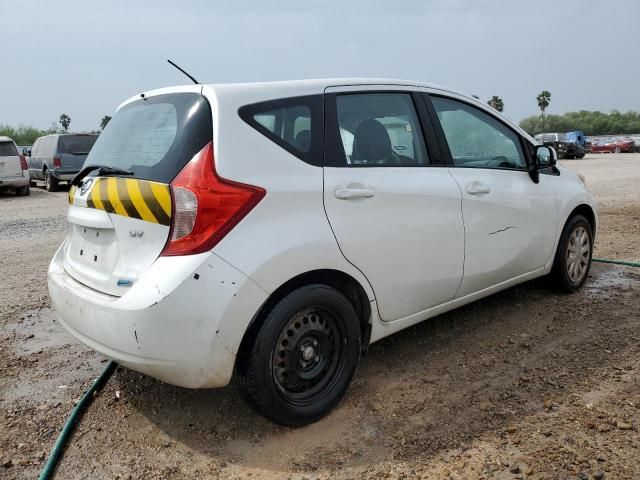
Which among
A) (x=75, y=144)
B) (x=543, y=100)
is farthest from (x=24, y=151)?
(x=543, y=100)

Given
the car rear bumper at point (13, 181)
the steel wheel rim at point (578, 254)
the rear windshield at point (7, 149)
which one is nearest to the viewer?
the steel wheel rim at point (578, 254)

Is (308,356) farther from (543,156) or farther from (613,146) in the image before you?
(613,146)

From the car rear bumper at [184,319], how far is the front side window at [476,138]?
6.11 ft

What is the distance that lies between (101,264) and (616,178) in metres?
17.8

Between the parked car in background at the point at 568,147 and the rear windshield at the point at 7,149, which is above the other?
the rear windshield at the point at 7,149

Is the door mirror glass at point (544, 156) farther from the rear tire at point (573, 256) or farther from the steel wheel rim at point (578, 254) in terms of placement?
the steel wheel rim at point (578, 254)

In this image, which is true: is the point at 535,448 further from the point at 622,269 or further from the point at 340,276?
the point at 622,269

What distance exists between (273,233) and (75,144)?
15694mm

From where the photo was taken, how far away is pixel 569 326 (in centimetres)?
417

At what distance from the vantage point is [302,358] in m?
2.90

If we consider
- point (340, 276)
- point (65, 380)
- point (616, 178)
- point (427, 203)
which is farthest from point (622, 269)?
point (616, 178)

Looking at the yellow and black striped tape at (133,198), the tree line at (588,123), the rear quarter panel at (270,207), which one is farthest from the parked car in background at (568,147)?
the tree line at (588,123)

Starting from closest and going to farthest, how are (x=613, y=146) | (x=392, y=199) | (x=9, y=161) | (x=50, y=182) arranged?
(x=392, y=199) < (x=9, y=161) < (x=50, y=182) < (x=613, y=146)

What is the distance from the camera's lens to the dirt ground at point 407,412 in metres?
2.60
